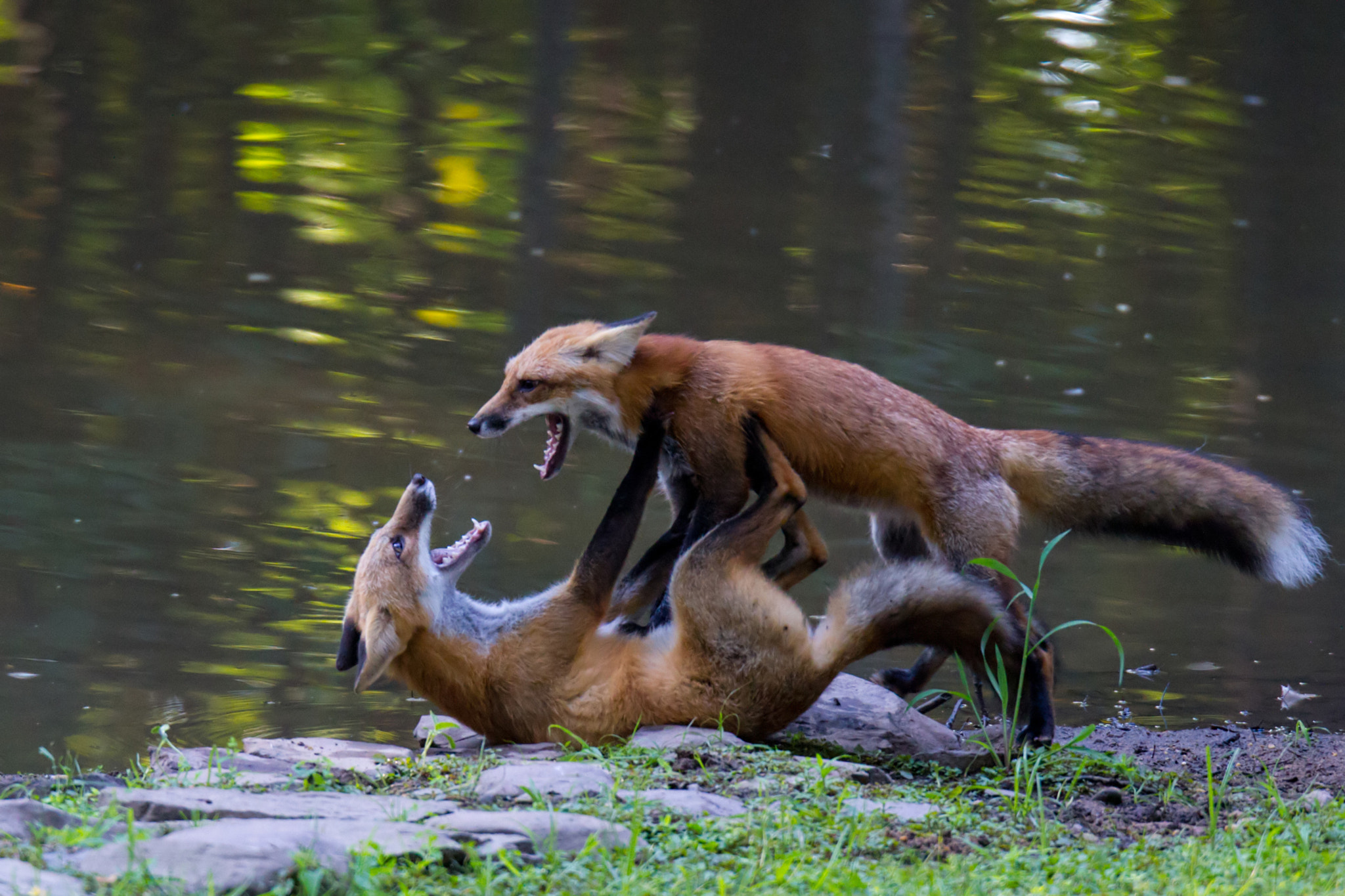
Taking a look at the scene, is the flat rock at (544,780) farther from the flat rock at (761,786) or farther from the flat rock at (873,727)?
the flat rock at (873,727)

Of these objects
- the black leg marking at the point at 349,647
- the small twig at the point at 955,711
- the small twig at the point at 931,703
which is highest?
the black leg marking at the point at 349,647

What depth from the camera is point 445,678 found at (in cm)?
482

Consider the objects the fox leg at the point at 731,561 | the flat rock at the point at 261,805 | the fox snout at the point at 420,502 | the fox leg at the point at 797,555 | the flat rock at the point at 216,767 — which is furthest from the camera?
the fox leg at the point at 797,555

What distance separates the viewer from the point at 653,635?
4840mm

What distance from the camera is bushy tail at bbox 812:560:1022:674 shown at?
179 inches

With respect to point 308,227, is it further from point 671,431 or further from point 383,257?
point 671,431

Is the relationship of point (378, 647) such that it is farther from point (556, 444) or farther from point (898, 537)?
point (898, 537)

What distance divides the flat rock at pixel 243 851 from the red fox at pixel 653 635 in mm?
1607

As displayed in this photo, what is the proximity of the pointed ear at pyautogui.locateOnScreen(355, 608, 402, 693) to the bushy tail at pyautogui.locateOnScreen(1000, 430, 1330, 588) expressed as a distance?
254 centimetres

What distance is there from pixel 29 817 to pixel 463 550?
7.49ft

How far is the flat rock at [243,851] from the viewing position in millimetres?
2760

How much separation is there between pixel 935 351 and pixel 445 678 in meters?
6.58

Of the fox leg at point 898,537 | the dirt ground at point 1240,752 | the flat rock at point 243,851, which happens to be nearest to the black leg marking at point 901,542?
the fox leg at point 898,537

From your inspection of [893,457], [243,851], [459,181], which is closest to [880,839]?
[243,851]
